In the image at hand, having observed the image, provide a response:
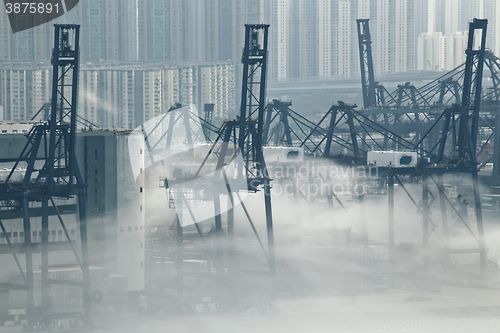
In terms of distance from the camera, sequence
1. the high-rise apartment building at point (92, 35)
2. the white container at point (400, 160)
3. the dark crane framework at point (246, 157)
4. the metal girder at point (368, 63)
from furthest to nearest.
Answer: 1. the high-rise apartment building at point (92, 35)
2. the metal girder at point (368, 63)
3. the white container at point (400, 160)
4. the dark crane framework at point (246, 157)

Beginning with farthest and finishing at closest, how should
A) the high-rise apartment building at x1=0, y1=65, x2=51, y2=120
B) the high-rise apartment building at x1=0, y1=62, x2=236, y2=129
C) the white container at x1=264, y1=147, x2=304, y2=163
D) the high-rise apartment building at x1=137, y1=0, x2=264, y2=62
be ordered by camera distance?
1. the high-rise apartment building at x1=137, y1=0, x2=264, y2=62
2. the high-rise apartment building at x1=0, y1=62, x2=236, y2=129
3. the high-rise apartment building at x1=0, y1=65, x2=51, y2=120
4. the white container at x1=264, y1=147, x2=304, y2=163

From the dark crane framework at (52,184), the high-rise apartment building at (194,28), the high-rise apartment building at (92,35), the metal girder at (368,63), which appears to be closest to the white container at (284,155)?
the dark crane framework at (52,184)

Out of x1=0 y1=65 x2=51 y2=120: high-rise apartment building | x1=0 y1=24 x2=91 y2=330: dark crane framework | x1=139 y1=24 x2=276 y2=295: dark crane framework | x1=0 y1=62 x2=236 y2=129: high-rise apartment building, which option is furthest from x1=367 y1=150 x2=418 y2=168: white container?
x1=0 y1=65 x2=51 y2=120: high-rise apartment building

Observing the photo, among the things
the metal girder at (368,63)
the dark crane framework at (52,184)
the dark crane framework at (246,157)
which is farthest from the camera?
the metal girder at (368,63)

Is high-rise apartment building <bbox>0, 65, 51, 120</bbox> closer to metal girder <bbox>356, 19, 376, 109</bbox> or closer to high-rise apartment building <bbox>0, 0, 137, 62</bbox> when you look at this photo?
high-rise apartment building <bbox>0, 0, 137, 62</bbox>

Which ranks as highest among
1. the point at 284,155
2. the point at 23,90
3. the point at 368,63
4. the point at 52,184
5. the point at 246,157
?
the point at 368,63

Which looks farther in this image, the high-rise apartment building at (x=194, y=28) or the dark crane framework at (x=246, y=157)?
the high-rise apartment building at (x=194, y=28)

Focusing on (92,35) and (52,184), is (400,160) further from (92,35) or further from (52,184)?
(92,35)

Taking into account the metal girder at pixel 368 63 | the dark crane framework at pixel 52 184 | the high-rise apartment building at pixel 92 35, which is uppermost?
the high-rise apartment building at pixel 92 35

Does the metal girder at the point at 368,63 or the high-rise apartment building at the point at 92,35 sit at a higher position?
the high-rise apartment building at the point at 92,35

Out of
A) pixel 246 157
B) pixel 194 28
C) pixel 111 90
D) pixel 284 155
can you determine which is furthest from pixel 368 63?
pixel 194 28

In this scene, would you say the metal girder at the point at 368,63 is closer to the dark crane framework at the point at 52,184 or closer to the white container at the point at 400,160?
the white container at the point at 400,160
